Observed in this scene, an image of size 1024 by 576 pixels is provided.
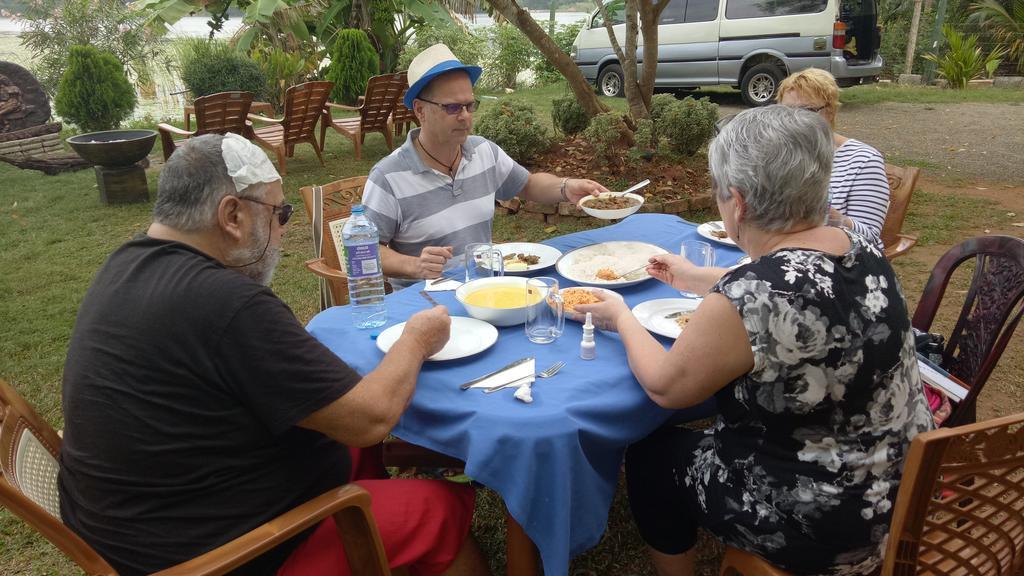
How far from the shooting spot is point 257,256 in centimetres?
188

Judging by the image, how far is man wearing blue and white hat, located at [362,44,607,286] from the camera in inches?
122

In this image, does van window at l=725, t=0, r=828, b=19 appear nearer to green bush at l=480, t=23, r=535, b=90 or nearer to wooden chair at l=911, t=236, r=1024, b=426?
green bush at l=480, t=23, r=535, b=90

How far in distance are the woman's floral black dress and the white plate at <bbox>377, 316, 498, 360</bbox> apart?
0.74 meters

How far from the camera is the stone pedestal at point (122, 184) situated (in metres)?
7.83

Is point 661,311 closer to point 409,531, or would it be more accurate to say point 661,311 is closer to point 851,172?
point 409,531

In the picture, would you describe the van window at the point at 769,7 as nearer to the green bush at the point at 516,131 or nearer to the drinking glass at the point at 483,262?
the green bush at the point at 516,131

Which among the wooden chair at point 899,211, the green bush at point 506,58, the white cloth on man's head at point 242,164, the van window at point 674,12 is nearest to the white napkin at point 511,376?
the white cloth on man's head at point 242,164

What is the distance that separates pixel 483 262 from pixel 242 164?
3.55 ft

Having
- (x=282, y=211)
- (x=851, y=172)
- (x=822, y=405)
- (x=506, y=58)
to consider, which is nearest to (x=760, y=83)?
(x=506, y=58)

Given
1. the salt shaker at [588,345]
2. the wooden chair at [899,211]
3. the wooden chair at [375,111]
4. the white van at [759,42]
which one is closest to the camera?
the salt shaker at [588,345]

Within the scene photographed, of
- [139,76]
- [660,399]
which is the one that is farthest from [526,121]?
[139,76]

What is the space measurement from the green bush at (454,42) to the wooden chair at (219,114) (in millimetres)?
6776

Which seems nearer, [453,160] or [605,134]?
[453,160]

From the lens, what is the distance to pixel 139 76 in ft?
50.4
